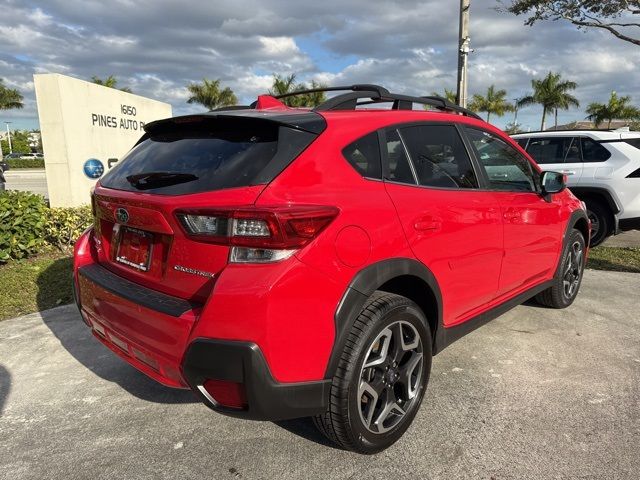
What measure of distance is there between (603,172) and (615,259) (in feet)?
4.71

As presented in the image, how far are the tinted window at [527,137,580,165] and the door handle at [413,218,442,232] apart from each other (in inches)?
240

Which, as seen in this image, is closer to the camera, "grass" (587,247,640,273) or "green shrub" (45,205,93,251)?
"grass" (587,247,640,273)

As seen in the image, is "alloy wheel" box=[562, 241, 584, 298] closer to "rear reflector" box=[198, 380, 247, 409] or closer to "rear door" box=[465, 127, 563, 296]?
"rear door" box=[465, 127, 563, 296]

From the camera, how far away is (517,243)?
335 cm

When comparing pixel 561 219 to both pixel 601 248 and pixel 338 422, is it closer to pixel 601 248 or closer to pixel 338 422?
pixel 338 422

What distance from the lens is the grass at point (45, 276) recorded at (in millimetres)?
→ 4766

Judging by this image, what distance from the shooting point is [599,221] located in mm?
7289

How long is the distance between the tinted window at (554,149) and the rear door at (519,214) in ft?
14.0

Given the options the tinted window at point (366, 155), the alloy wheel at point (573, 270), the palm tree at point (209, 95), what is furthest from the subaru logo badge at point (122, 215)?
the palm tree at point (209, 95)

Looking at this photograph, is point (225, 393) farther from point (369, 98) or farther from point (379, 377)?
point (369, 98)

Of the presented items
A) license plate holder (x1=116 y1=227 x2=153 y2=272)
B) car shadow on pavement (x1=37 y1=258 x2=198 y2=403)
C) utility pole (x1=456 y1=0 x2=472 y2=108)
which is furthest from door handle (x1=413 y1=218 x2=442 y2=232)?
utility pole (x1=456 y1=0 x2=472 y2=108)

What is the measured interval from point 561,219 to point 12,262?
627 centimetres

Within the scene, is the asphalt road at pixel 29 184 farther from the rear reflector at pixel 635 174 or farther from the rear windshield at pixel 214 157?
the rear reflector at pixel 635 174

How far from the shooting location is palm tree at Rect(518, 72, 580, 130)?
42.3 m
